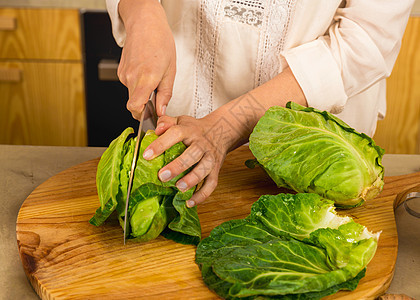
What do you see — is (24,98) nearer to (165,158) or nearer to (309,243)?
(165,158)

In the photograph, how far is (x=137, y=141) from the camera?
0.91 metres

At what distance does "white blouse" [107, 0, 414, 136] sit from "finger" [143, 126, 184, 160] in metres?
0.36

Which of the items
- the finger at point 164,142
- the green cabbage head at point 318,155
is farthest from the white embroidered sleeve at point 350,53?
the finger at point 164,142

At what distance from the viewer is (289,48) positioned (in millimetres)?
1290

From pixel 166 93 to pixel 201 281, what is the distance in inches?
17.3

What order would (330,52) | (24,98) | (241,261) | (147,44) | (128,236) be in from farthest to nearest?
1. (24,98)
2. (330,52)
3. (147,44)
4. (128,236)
5. (241,261)

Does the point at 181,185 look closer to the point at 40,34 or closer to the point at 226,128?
the point at 226,128

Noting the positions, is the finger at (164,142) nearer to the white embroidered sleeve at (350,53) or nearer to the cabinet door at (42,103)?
the white embroidered sleeve at (350,53)

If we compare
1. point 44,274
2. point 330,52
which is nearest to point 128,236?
point 44,274

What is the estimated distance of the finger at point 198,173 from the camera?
94cm

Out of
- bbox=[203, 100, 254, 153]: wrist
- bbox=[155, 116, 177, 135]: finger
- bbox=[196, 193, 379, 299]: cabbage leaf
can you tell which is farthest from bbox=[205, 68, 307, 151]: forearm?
bbox=[196, 193, 379, 299]: cabbage leaf

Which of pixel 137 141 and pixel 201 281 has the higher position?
pixel 137 141

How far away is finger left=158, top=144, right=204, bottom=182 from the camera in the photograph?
36.7 inches

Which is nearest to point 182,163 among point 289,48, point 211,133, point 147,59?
point 211,133
